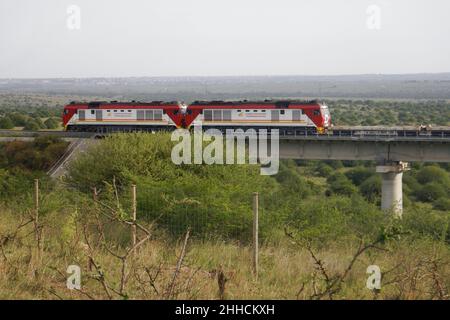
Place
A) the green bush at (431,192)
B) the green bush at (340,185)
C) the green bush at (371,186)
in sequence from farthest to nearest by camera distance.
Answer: the green bush at (371,186) → the green bush at (431,192) → the green bush at (340,185)

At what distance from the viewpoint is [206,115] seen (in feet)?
145

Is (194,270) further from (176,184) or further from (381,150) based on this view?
(381,150)

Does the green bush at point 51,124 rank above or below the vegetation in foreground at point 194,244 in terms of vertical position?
below

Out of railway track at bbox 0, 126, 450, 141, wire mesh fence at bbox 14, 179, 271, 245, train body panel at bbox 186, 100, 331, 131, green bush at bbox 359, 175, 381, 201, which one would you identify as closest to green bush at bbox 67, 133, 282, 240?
wire mesh fence at bbox 14, 179, 271, 245

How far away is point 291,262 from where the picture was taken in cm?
1045

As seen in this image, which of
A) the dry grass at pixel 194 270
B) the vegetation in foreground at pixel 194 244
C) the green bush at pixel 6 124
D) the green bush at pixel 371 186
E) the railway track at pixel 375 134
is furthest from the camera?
the green bush at pixel 6 124

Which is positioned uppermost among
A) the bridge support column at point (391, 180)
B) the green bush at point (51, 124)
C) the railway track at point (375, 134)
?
the railway track at point (375, 134)

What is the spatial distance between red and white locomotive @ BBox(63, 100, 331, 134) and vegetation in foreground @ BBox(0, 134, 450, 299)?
777 inches

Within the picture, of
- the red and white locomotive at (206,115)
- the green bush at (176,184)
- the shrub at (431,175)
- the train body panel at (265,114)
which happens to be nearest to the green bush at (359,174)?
the shrub at (431,175)

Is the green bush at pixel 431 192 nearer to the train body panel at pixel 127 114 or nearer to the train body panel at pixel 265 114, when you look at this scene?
the train body panel at pixel 265 114

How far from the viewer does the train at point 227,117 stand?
4284cm

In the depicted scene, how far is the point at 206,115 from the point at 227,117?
4.48 ft

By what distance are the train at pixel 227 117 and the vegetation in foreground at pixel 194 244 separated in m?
19.6

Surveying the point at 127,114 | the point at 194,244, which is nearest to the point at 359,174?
the point at 127,114
